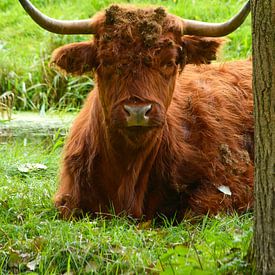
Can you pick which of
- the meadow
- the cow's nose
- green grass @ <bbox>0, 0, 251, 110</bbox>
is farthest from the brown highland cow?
green grass @ <bbox>0, 0, 251, 110</bbox>

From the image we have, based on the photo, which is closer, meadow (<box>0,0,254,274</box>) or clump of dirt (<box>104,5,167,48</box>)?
meadow (<box>0,0,254,274</box>)

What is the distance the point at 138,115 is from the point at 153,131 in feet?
1.09

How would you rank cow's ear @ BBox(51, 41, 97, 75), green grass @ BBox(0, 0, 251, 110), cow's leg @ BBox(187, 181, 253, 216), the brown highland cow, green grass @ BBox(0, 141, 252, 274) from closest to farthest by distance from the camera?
green grass @ BBox(0, 141, 252, 274) < the brown highland cow < cow's ear @ BBox(51, 41, 97, 75) < cow's leg @ BBox(187, 181, 253, 216) < green grass @ BBox(0, 0, 251, 110)

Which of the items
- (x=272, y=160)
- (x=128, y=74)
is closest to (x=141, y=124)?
(x=128, y=74)

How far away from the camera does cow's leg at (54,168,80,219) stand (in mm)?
6824

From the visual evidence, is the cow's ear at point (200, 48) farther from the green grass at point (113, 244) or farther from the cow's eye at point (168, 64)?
the green grass at point (113, 244)

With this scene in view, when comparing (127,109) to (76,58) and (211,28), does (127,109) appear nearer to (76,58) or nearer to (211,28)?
(76,58)

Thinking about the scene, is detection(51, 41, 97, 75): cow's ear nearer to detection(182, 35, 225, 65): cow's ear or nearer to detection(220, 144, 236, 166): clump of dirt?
detection(182, 35, 225, 65): cow's ear

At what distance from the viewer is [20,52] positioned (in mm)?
12336

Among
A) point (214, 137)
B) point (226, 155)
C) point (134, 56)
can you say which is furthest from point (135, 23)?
point (226, 155)

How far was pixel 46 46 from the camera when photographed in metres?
12.2

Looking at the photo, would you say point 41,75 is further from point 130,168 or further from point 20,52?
point 130,168

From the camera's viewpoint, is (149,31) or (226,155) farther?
(226,155)

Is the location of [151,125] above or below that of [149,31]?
below
